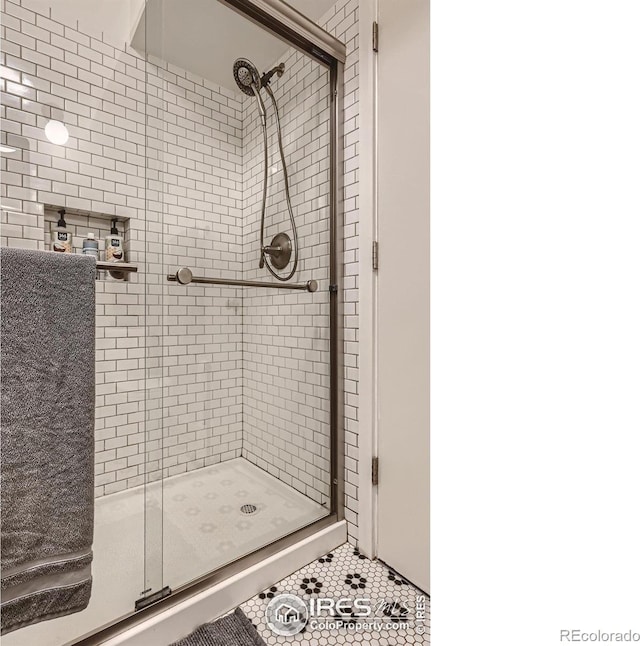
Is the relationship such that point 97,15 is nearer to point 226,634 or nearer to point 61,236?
point 61,236

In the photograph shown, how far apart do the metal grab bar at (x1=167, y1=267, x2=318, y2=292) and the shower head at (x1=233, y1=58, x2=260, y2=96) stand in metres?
0.67

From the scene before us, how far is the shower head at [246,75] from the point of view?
1270 millimetres

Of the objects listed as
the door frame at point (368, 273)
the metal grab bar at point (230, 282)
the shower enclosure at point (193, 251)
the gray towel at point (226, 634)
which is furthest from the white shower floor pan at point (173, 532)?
the metal grab bar at point (230, 282)

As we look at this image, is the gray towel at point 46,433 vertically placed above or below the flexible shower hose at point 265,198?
below

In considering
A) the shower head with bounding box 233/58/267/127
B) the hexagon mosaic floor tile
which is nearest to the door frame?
the hexagon mosaic floor tile

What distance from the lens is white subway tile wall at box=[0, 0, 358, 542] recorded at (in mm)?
1138

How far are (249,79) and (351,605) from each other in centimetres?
175

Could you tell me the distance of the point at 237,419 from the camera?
1271mm

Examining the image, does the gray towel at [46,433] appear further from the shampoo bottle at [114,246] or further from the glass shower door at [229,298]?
the shampoo bottle at [114,246]

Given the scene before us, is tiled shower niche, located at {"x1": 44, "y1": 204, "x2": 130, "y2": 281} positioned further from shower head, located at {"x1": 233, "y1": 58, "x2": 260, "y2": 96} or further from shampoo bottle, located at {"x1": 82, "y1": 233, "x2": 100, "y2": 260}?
shower head, located at {"x1": 233, "y1": 58, "x2": 260, "y2": 96}

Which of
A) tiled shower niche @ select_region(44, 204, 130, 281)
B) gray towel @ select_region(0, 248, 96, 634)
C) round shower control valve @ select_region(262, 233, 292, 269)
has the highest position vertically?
tiled shower niche @ select_region(44, 204, 130, 281)
